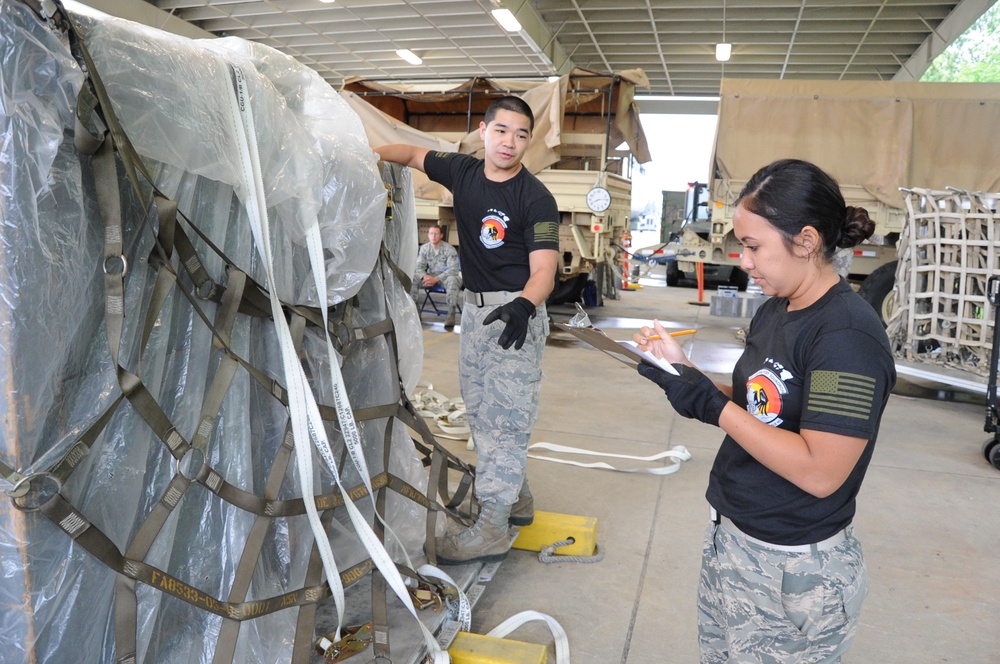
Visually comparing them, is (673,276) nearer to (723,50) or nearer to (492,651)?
(723,50)

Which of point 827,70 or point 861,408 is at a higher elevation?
point 827,70

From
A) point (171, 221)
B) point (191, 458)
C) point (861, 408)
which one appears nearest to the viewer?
point (861, 408)

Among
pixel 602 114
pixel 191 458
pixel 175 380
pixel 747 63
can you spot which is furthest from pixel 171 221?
pixel 747 63

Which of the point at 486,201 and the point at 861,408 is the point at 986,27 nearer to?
the point at 486,201

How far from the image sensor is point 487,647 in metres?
2.23

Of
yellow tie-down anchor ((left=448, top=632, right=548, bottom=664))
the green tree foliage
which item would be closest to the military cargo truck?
the green tree foliage

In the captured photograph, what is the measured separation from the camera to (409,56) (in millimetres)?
15164

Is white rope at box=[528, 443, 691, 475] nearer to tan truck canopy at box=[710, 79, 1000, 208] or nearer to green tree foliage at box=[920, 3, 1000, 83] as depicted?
tan truck canopy at box=[710, 79, 1000, 208]

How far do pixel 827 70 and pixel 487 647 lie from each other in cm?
1742

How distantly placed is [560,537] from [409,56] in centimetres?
1370

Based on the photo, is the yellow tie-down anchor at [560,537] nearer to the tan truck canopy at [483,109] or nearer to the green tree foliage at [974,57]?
the tan truck canopy at [483,109]

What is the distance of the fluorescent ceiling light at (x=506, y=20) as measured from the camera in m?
11.7

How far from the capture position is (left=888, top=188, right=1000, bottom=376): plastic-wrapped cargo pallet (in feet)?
18.3

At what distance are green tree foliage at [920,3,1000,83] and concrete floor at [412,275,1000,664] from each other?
959 cm
